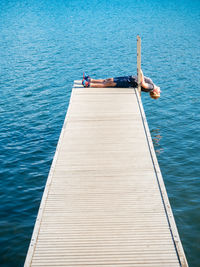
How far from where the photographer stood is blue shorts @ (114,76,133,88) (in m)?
17.1

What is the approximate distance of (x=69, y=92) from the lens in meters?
24.7

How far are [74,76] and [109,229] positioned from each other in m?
21.1

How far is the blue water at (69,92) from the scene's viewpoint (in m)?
12.6

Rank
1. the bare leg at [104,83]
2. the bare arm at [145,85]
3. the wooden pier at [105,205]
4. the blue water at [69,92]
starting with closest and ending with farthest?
the wooden pier at [105,205], the blue water at [69,92], the bare arm at [145,85], the bare leg at [104,83]

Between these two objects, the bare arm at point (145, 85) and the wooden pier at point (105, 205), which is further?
the bare arm at point (145, 85)

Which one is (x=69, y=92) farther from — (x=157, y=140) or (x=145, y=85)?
(x=157, y=140)

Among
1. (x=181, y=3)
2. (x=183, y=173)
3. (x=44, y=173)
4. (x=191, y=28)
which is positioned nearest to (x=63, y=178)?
(x=44, y=173)

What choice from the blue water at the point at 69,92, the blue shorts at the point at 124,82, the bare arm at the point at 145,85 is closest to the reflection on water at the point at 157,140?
the blue water at the point at 69,92

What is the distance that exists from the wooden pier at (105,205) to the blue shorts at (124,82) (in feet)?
11.4

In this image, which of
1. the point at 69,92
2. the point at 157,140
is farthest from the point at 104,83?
the point at 69,92

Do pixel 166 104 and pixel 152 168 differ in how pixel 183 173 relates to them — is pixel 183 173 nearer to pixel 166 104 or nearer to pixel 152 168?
pixel 152 168

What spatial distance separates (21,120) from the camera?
20.0 metres

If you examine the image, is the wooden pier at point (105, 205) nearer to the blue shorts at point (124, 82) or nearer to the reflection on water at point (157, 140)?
the reflection on water at point (157, 140)

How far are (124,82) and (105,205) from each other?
30.6 feet
